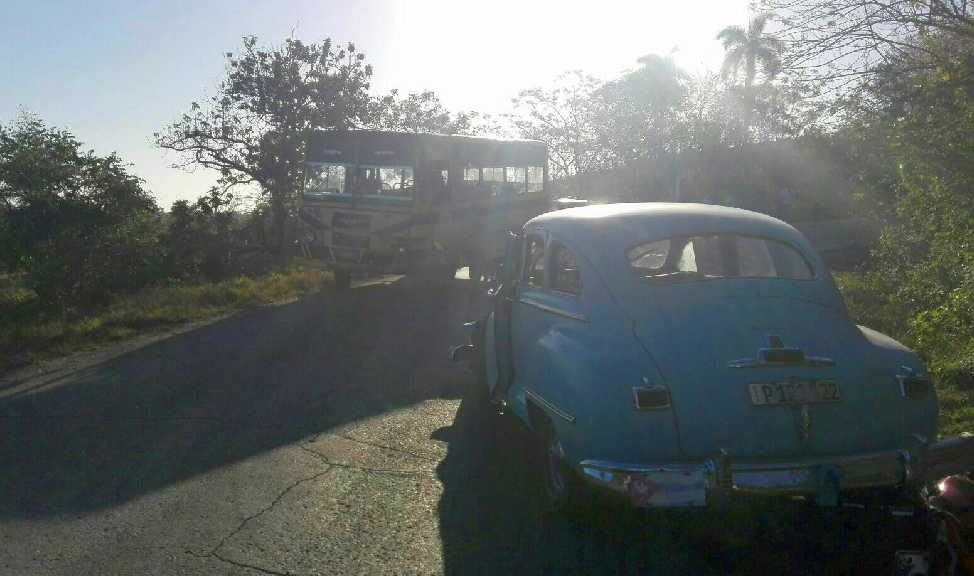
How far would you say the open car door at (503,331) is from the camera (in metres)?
6.17

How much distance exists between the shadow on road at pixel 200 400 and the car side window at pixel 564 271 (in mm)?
2487

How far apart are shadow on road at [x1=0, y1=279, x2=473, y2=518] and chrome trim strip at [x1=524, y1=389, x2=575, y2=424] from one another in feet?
7.47

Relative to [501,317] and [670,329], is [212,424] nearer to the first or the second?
[501,317]

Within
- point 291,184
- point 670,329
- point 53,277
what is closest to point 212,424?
point 670,329

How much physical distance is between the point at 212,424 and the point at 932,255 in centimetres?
649

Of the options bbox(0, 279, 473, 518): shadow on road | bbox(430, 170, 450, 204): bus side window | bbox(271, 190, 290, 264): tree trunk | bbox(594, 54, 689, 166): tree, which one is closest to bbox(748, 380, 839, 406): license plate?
bbox(0, 279, 473, 518): shadow on road

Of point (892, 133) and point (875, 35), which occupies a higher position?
point (875, 35)

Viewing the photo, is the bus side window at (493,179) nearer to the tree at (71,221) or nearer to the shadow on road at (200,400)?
the shadow on road at (200,400)

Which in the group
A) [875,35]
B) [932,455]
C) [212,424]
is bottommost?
[212,424]

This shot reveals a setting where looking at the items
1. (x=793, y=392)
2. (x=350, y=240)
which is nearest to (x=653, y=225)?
(x=793, y=392)

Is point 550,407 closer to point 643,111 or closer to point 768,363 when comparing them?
point 768,363

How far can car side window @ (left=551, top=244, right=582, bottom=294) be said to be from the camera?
18.1 feet

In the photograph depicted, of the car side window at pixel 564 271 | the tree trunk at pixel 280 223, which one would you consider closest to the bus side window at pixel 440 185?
the tree trunk at pixel 280 223

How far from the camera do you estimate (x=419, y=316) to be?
13.8 meters
